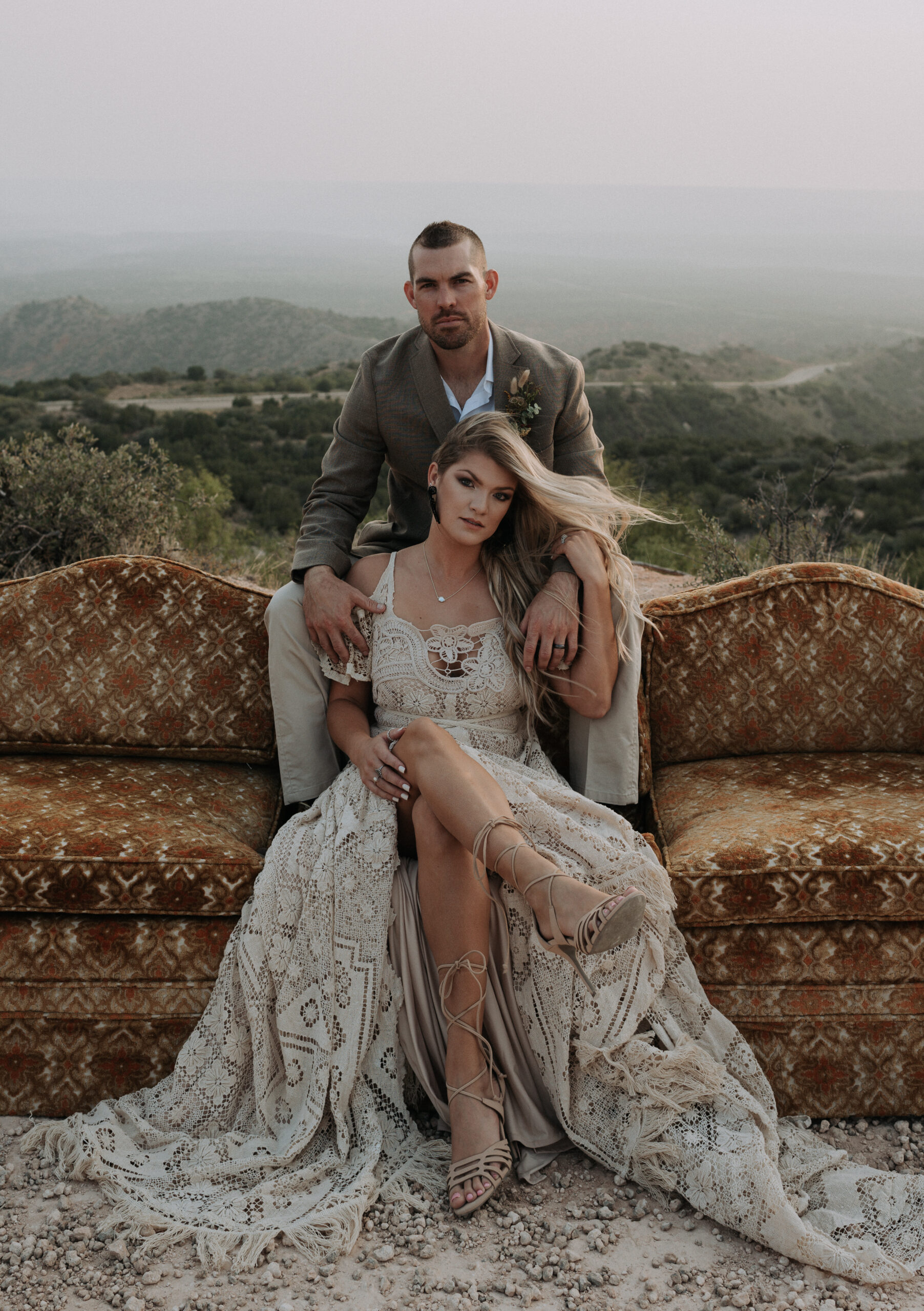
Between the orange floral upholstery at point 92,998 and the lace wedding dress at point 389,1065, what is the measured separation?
0.26ft

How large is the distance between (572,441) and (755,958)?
157 centimetres

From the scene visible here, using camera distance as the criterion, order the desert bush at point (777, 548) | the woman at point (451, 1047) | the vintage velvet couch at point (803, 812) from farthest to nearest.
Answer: the desert bush at point (777, 548), the vintage velvet couch at point (803, 812), the woman at point (451, 1047)

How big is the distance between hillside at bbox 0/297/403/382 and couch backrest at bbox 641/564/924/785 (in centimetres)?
3764

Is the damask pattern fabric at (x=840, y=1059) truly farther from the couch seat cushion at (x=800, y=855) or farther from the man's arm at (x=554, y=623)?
the man's arm at (x=554, y=623)

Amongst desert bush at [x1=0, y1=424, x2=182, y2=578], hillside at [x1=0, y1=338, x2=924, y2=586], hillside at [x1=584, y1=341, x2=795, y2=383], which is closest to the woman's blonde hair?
desert bush at [x1=0, y1=424, x2=182, y2=578]

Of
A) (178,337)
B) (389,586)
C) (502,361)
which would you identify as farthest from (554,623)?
(178,337)

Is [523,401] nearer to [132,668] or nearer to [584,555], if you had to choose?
[584,555]

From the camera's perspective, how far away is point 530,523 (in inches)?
109

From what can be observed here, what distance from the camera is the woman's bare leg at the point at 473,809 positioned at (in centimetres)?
201

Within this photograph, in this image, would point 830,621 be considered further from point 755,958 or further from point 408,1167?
point 408,1167

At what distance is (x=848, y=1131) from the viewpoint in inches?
92.9

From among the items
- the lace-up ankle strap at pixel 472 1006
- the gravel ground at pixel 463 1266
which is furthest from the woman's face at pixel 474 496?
the gravel ground at pixel 463 1266

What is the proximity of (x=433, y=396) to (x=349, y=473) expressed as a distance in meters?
0.34

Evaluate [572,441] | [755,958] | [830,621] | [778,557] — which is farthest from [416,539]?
[778,557]
